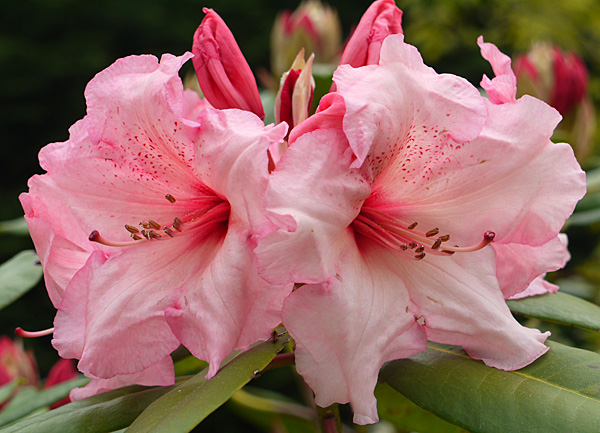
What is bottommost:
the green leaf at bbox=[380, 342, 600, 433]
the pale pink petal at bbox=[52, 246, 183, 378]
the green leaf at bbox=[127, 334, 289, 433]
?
the green leaf at bbox=[380, 342, 600, 433]

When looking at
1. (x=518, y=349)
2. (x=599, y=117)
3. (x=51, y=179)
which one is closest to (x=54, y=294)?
(x=51, y=179)

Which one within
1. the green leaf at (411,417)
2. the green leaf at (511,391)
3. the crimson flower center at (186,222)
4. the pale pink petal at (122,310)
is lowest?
the green leaf at (411,417)

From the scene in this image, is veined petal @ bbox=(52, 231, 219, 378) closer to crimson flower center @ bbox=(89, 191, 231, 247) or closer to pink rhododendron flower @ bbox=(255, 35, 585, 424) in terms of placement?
crimson flower center @ bbox=(89, 191, 231, 247)

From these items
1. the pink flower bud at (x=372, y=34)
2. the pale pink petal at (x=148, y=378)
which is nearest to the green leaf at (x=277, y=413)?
the pale pink petal at (x=148, y=378)

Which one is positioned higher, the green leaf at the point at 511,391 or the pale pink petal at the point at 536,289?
the green leaf at the point at 511,391

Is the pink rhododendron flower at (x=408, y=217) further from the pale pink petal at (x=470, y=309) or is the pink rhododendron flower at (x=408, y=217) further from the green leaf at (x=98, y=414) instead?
the green leaf at (x=98, y=414)

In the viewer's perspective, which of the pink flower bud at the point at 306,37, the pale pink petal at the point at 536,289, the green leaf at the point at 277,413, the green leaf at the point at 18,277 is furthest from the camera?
the pink flower bud at the point at 306,37

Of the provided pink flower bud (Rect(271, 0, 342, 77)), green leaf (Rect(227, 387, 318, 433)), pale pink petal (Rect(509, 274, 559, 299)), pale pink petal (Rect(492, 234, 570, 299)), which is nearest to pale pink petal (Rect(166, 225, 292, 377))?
pale pink petal (Rect(492, 234, 570, 299))
